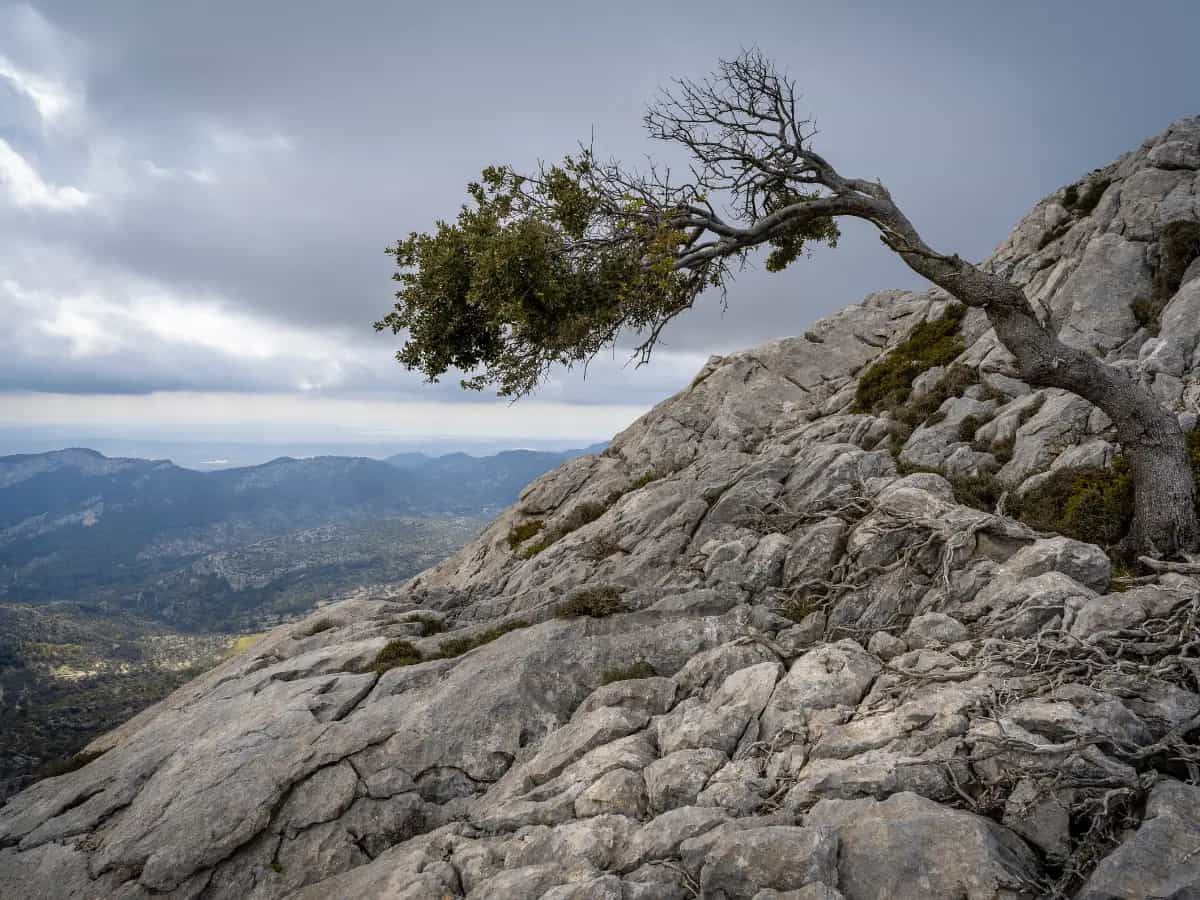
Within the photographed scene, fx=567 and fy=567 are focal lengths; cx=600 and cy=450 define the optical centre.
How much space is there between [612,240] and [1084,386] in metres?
14.1

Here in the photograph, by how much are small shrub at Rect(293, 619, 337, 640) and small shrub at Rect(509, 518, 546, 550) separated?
10.9 metres

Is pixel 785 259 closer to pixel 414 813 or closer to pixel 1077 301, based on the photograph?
pixel 1077 301

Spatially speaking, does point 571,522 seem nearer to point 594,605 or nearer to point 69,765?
point 594,605

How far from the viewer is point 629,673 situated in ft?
54.1

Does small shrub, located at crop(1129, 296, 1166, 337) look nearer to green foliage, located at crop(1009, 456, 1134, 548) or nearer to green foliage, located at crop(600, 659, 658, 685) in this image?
green foliage, located at crop(1009, 456, 1134, 548)

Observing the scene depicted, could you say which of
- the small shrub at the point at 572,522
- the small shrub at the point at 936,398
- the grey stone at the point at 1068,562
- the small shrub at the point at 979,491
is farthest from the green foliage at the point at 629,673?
the small shrub at the point at 936,398

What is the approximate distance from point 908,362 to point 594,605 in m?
24.8

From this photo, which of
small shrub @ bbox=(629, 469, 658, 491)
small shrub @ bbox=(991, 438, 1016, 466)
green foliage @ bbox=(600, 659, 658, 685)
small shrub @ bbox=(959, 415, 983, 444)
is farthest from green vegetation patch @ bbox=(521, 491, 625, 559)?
small shrub @ bbox=(991, 438, 1016, 466)

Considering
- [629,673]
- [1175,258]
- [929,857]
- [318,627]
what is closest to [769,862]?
[929,857]

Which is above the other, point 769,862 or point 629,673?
point 769,862

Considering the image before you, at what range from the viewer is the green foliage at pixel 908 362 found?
101 feet

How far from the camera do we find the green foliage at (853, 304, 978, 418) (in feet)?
101

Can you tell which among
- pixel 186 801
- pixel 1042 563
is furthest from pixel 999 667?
pixel 186 801


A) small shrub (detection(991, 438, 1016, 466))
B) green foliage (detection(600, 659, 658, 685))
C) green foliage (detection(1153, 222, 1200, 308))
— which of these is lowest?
green foliage (detection(600, 659, 658, 685))
